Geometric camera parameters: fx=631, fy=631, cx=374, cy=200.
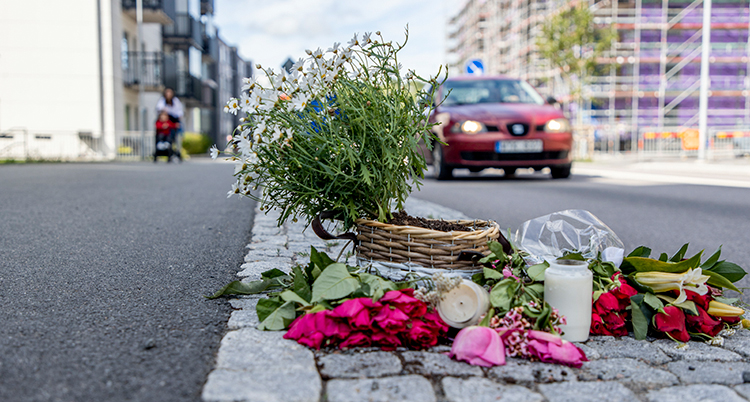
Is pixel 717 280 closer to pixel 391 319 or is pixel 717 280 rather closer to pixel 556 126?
pixel 391 319

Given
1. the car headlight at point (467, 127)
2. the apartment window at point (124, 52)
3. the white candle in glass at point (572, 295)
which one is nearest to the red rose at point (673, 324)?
the white candle in glass at point (572, 295)

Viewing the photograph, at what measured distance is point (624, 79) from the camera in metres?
45.2

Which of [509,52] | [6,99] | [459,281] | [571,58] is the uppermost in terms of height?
[509,52]

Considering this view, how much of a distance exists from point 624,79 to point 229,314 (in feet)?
156

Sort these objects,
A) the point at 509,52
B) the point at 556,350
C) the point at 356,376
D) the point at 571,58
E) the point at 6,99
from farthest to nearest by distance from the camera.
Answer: the point at 509,52 < the point at 571,58 < the point at 6,99 < the point at 556,350 < the point at 356,376

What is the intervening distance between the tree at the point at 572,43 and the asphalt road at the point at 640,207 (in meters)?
17.4

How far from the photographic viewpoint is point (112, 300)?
2355mm

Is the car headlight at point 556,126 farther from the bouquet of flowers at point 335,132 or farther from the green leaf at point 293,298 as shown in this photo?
the green leaf at point 293,298

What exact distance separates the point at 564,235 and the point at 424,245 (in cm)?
84

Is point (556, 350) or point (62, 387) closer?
point (62, 387)

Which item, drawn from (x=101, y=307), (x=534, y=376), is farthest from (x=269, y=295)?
(x=534, y=376)

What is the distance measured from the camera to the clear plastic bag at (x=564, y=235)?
102 inches

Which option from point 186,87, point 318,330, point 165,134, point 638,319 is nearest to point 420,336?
point 318,330

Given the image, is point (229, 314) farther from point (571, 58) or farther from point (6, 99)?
point (571, 58)
